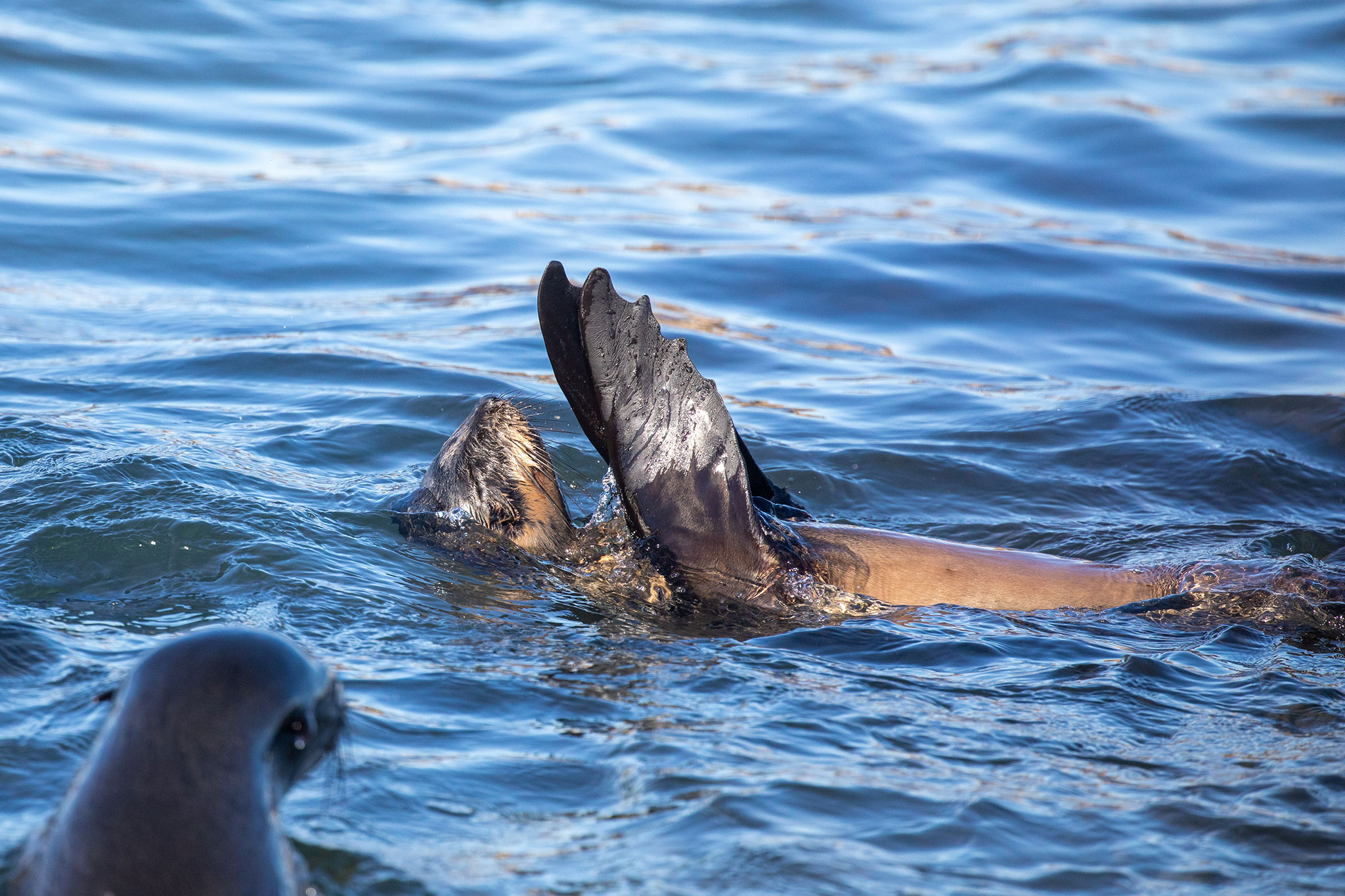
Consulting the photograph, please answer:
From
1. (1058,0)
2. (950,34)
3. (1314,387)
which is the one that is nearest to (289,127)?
(1314,387)

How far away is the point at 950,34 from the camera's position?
1850 centimetres

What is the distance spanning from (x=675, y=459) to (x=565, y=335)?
0.46 meters

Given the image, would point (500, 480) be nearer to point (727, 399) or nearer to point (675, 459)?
point (675, 459)

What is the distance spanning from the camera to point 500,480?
405 centimetres

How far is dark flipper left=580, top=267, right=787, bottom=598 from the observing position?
367 centimetres

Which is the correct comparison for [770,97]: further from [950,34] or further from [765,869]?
[765,869]

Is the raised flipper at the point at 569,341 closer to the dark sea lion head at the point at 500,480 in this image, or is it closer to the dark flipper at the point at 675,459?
the dark flipper at the point at 675,459

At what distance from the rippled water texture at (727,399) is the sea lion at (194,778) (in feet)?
2.09

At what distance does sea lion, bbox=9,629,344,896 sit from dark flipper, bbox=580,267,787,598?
187cm

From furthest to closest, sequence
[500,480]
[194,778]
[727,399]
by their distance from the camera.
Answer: [727,399]
[500,480]
[194,778]

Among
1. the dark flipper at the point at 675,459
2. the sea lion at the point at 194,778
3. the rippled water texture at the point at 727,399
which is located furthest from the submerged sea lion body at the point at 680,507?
the sea lion at the point at 194,778

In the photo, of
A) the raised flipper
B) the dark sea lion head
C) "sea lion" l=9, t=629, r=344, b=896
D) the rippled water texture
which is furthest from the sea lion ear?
"sea lion" l=9, t=629, r=344, b=896

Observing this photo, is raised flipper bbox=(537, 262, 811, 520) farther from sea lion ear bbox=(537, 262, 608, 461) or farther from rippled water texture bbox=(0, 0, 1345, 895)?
rippled water texture bbox=(0, 0, 1345, 895)

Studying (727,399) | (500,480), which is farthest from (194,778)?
(727,399)
